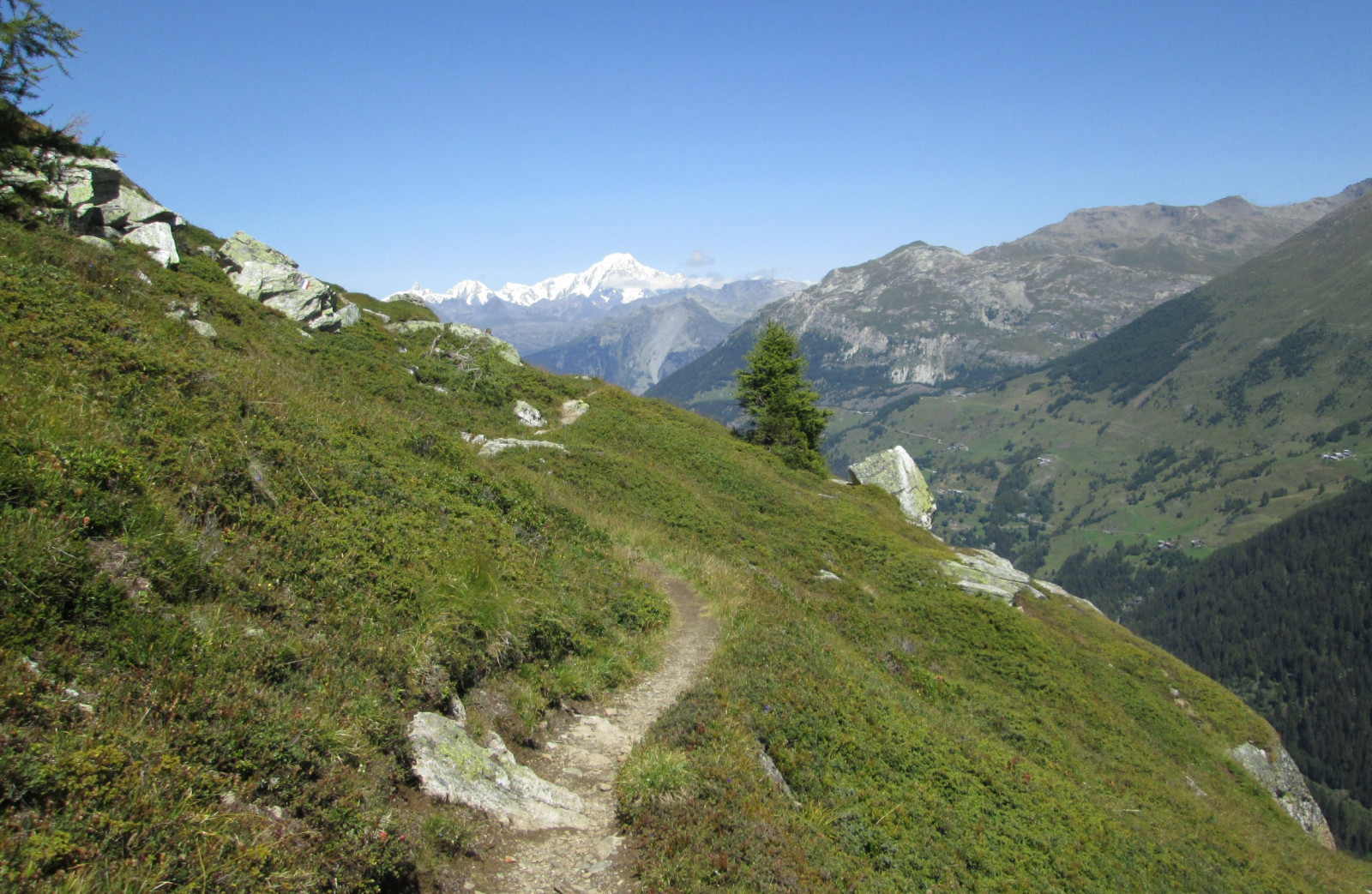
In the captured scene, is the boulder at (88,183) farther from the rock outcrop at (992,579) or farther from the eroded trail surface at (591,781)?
the rock outcrop at (992,579)

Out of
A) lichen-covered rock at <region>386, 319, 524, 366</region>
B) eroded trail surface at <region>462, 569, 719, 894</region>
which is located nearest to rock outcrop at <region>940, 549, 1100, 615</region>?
eroded trail surface at <region>462, 569, 719, 894</region>

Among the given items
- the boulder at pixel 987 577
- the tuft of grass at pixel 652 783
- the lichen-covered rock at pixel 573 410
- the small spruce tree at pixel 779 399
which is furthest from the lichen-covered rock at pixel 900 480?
the tuft of grass at pixel 652 783

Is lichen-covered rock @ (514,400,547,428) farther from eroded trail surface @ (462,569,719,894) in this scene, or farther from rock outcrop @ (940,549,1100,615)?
eroded trail surface @ (462,569,719,894)

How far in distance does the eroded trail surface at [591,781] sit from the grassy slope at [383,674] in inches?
16.5

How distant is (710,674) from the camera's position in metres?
11.5

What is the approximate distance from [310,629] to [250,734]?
2301 millimetres

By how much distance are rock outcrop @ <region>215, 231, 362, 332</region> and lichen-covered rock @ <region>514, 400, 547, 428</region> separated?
1108 centimetres

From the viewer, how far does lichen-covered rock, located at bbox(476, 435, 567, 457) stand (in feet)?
78.3

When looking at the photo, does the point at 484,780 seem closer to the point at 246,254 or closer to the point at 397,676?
the point at 397,676

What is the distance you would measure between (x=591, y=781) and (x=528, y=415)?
2710 cm

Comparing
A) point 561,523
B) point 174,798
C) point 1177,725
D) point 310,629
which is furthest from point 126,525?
point 1177,725

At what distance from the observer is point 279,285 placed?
33.2m

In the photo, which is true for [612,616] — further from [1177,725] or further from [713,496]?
[1177,725]

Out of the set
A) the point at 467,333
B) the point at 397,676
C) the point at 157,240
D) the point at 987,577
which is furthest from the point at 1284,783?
the point at 157,240
